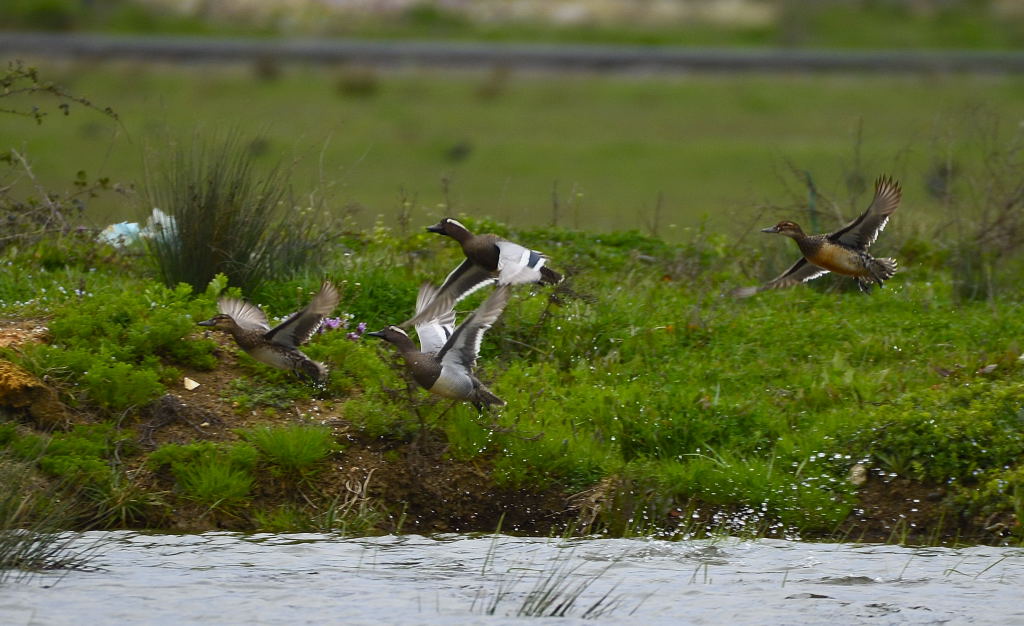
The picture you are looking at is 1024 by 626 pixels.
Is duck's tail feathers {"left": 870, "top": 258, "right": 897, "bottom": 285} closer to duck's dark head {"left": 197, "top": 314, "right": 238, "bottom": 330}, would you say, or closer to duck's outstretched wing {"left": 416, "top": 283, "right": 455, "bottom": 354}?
duck's outstretched wing {"left": 416, "top": 283, "right": 455, "bottom": 354}

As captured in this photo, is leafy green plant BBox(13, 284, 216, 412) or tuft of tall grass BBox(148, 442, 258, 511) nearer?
tuft of tall grass BBox(148, 442, 258, 511)

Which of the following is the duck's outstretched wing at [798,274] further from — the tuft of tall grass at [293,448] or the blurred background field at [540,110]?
the tuft of tall grass at [293,448]

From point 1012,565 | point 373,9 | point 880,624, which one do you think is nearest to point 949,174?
point 1012,565

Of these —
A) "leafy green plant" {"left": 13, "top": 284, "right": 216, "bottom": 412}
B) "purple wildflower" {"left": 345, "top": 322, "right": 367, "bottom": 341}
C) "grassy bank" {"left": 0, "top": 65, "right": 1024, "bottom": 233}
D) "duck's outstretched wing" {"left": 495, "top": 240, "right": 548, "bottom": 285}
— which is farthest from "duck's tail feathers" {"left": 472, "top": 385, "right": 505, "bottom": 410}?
"grassy bank" {"left": 0, "top": 65, "right": 1024, "bottom": 233}

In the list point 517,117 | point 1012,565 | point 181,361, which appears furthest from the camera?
point 517,117

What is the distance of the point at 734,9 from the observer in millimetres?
47344

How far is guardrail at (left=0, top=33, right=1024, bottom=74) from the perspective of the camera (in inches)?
1393

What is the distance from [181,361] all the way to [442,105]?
21.9 meters

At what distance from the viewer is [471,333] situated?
873cm

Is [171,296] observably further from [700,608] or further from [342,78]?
[342,78]

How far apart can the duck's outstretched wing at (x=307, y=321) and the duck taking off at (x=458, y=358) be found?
40cm

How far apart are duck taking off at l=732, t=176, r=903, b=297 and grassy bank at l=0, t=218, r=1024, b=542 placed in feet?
2.01

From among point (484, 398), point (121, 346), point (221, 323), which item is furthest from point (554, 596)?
point (121, 346)

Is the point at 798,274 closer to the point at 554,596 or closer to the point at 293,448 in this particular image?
the point at 293,448
